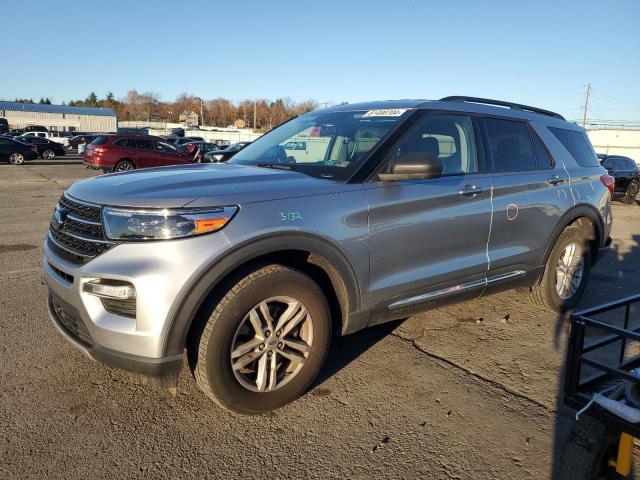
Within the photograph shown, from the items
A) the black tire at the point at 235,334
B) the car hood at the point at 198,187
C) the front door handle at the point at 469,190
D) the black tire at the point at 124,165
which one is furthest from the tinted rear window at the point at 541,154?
the black tire at the point at 124,165

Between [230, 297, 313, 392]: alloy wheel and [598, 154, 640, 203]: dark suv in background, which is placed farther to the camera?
[598, 154, 640, 203]: dark suv in background

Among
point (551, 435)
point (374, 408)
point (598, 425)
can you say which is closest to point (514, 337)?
point (551, 435)

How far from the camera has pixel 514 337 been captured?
423cm

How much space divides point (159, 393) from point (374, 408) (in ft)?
4.39

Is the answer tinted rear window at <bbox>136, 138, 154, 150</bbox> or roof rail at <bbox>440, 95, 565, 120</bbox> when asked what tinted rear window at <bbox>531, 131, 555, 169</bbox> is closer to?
roof rail at <bbox>440, 95, 565, 120</bbox>

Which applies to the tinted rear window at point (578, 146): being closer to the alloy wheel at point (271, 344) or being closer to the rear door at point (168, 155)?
the alloy wheel at point (271, 344)

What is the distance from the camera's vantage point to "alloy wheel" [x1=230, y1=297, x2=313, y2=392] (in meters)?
2.78

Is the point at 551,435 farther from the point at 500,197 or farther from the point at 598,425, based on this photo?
the point at 500,197

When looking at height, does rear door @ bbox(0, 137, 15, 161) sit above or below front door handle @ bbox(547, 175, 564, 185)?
below

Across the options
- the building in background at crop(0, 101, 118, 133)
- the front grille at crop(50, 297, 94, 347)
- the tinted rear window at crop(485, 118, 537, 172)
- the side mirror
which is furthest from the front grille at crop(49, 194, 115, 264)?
the building in background at crop(0, 101, 118, 133)

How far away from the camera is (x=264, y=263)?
2.85 metres

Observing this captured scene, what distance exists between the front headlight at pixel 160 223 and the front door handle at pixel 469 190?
1893 mm

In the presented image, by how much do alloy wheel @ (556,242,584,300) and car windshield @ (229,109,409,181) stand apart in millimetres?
2300

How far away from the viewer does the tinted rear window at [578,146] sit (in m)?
4.88
